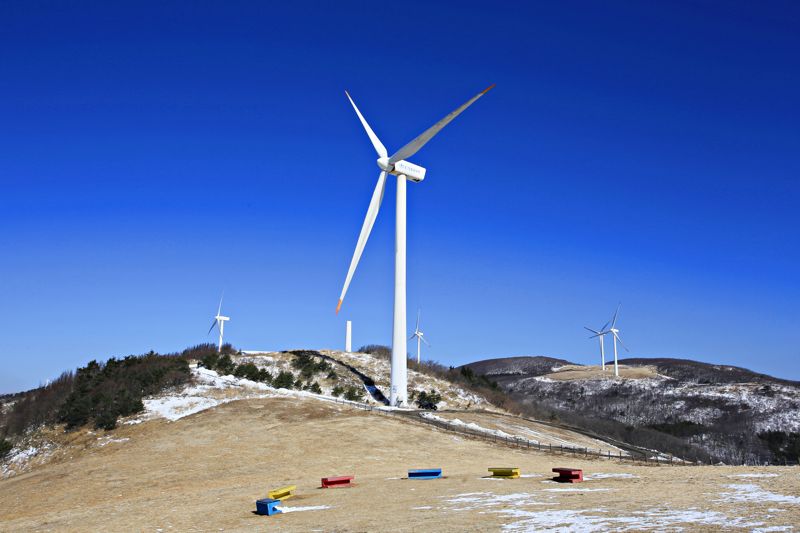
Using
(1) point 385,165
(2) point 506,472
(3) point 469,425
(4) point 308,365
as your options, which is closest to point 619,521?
(2) point 506,472

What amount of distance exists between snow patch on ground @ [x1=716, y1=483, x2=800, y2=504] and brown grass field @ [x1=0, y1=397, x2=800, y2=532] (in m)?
0.05

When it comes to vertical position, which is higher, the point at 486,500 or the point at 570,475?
the point at 570,475

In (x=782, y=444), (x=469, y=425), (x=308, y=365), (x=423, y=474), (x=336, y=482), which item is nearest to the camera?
(x=336, y=482)

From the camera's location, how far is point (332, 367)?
6844 centimetres

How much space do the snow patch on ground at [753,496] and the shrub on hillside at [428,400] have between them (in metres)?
39.3

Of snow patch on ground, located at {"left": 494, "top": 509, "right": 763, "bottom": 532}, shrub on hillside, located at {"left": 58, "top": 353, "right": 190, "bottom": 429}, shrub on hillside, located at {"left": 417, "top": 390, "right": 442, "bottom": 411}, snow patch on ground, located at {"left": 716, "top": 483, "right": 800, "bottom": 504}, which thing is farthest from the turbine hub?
snow patch on ground, located at {"left": 494, "top": 509, "right": 763, "bottom": 532}

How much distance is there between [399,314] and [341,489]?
2895cm

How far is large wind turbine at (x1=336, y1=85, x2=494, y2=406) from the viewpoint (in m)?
54.2

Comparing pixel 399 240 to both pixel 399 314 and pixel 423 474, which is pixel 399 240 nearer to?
pixel 399 314

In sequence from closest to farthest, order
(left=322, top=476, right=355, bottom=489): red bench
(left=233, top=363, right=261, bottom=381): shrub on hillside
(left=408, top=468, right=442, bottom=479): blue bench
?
(left=322, top=476, right=355, bottom=489): red bench < (left=408, top=468, right=442, bottom=479): blue bench < (left=233, top=363, right=261, bottom=381): shrub on hillside

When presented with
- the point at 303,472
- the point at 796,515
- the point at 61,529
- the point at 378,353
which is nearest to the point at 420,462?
the point at 303,472

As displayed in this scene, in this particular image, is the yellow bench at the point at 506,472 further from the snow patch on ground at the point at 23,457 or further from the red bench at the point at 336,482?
the snow patch on ground at the point at 23,457

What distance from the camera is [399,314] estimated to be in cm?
5409

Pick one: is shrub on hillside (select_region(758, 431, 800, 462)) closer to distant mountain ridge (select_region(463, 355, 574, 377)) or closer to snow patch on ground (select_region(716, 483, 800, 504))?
snow patch on ground (select_region(716, 483, 800, 504))
